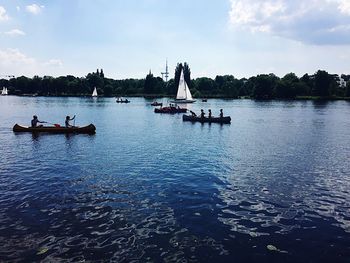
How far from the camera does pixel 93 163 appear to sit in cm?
3369

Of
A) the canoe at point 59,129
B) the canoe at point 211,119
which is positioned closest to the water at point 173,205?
the canoe at point 59,129

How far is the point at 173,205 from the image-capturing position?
21.5m

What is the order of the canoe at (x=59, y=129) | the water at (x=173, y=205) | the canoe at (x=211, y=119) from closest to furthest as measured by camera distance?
the water at (x=173, y=205), the canoe at (x=59, y=129), the canoe at (x=211, y=119)

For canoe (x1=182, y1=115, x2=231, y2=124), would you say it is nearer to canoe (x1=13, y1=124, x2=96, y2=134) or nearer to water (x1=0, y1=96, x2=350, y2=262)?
canoe (x1=13, y1=124, x2=96, y2=134)

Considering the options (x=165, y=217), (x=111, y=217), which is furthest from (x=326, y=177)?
(x=111, y=217)

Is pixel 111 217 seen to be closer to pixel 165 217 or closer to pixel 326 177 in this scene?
pixel 165 217

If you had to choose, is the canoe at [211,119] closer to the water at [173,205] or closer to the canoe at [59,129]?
the canoe at [59,129]

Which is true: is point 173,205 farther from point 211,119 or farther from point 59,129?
point 211,119

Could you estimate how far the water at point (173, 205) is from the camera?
15641mm

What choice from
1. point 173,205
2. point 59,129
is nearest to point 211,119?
point 59,129

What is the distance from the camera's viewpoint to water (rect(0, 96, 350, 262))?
Result: 15.6m

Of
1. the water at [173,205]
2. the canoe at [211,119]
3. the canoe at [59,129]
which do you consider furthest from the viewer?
the canoe at [211,119]

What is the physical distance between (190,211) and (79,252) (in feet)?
24.6

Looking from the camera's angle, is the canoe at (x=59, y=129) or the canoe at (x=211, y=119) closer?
the canoe at (x=59, y=129)
